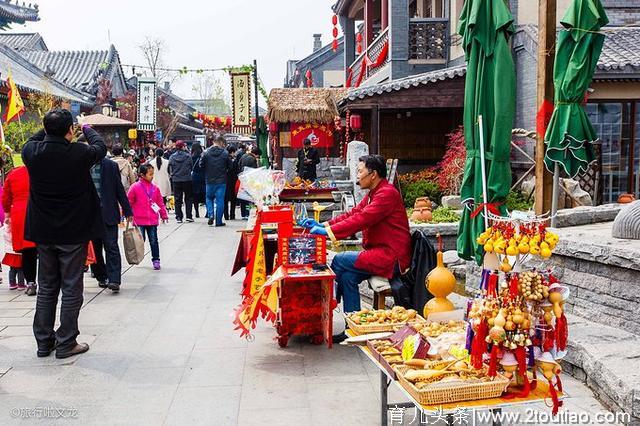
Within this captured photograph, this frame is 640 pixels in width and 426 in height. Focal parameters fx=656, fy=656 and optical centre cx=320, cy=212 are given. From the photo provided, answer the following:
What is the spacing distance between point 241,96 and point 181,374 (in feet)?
58.7

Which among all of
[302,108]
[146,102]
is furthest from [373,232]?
[146,102]

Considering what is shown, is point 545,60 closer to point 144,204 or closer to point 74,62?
point 144,204

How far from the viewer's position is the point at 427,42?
1644cm

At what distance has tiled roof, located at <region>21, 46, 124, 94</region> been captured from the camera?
3294 cm

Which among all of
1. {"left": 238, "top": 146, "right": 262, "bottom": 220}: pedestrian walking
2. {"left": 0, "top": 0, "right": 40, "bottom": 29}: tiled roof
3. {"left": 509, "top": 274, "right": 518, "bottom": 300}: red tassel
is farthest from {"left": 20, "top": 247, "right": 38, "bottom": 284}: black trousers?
{"left": 0, "top": 0, "right": 40, "bottom": 29}: tiled roof

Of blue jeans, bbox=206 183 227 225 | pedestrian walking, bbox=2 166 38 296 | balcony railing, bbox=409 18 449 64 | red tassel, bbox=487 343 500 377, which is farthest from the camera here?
balcony railing, bbox=409 18 449 64

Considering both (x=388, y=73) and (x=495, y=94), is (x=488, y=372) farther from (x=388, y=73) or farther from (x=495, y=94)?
(x=388, y=73)

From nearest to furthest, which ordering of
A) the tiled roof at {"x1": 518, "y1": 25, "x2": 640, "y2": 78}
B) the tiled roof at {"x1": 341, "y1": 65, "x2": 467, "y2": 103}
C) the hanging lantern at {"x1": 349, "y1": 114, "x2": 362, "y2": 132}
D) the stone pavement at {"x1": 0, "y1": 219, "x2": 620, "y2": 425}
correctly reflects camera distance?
the stone pavement at {"x1": 0, "y1": 219, "x2": 620, "y2": 425} < the tiled roof at {"x1": 518, "y1": 25, "x2": 640, "y2": 78} < the tiled roof at {"x1": 341, "y1": 65, "x2": 467, "y2": 103} < the hanging lantern at {"x1": 349, "y1": 114, "x2": 362, "y2": 132}

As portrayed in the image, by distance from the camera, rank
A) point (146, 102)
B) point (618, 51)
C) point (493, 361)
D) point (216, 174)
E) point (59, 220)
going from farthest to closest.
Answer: point (146, 102)
point (216, 174)
point (618, 51)
point (59, 220)
point (493, 361)

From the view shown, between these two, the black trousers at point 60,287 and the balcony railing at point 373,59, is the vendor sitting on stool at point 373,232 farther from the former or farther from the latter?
the balcony railing at point 373,59

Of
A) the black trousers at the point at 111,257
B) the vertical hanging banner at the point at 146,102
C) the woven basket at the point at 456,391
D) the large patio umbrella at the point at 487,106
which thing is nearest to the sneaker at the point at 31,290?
the black trousers at the point at 111,257

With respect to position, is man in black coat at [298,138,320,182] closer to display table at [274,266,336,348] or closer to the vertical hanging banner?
the vertical hanging banner

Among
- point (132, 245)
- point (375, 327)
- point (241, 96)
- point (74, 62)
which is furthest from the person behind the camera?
point (74, 62)

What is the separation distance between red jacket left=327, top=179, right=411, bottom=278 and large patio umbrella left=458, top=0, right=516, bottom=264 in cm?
58
